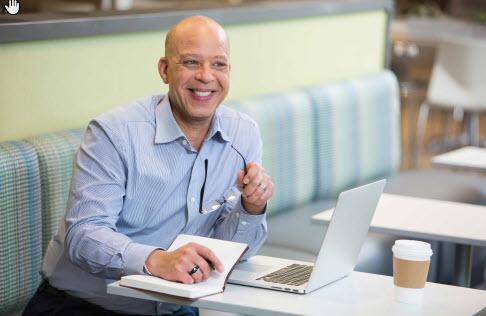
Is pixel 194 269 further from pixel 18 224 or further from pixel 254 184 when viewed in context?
pixel 18 224

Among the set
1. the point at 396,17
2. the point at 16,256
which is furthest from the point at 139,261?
the point at 396,17

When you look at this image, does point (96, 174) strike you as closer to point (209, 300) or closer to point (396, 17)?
point (209, 300)

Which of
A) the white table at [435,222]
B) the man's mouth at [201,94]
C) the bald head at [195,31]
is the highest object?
the bald head at [195,31]

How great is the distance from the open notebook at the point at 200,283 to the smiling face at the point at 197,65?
400 millimetres

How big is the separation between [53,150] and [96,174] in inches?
24.2

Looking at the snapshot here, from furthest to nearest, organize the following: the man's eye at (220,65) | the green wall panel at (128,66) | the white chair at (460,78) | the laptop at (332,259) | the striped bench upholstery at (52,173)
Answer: the white chair at (460,78), the green wall panel at (128,66), the striped bench upholstery at (52,173), the man's eye at (220,65), the laptop at (332,259)

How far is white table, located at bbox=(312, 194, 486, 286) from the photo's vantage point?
3.16m

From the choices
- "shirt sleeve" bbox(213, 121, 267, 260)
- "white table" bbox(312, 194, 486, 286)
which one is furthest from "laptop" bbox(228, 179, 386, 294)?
"white table" bbox(312, 194, 486, 286)

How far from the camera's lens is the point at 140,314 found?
8.86 ft

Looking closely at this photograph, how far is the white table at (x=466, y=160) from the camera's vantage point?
14.0 feet

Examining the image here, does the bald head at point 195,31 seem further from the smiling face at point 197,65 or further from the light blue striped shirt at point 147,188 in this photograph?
the light blue striped shirt at point 147,188

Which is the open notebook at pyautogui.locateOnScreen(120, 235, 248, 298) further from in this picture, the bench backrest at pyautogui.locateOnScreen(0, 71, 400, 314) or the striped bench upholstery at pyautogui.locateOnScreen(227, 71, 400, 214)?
the striped bench upholstery at pyautogui.locateOnScreen(227, 71, 400, 214)

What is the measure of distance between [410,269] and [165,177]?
0.71 meters

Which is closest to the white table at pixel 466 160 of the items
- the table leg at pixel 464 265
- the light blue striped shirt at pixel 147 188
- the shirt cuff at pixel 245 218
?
the table leg at pixel 464 265
